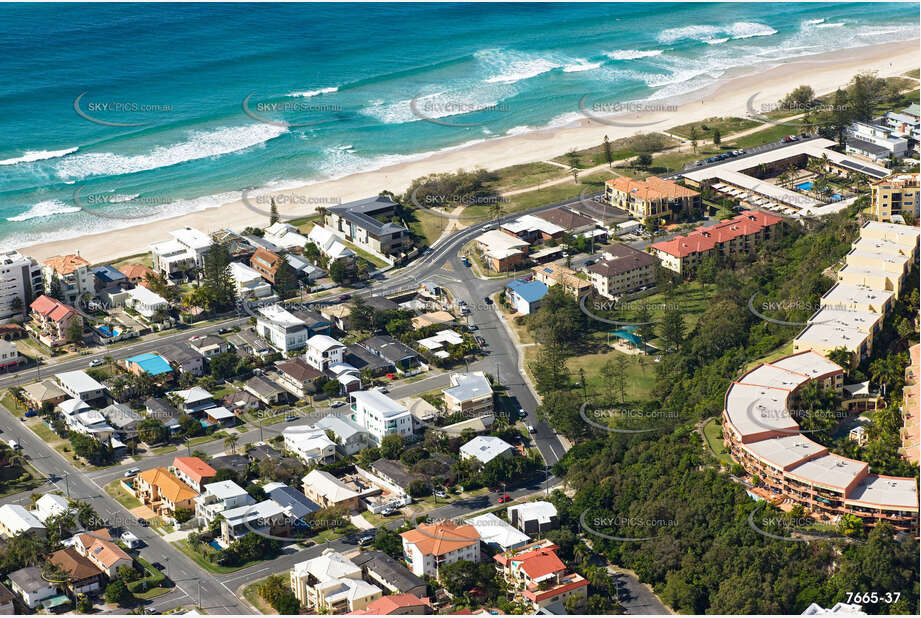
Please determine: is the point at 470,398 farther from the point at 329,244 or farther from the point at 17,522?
the point at 329,244

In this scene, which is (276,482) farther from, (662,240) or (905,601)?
(662,240)

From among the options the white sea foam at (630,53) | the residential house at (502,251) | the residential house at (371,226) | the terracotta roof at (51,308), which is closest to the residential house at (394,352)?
the residential house at (502,251)

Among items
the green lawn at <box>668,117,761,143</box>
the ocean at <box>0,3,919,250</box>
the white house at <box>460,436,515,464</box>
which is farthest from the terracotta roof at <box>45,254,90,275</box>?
the green lawn at <box>668,117,761,143</box>

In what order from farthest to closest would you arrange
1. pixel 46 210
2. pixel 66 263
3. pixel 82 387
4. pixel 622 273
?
pixel 46 210 → pixel 66 263 → pixel 622 273 → pixel 82 387

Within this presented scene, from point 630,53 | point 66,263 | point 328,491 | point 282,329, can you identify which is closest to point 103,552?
point 328,491

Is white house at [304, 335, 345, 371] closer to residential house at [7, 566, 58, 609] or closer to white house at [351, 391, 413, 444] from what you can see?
white house at [351, 391, 413, 444]

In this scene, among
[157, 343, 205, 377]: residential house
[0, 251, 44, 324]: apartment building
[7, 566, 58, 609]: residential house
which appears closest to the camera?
[7, 566, 58, 609]: residential house

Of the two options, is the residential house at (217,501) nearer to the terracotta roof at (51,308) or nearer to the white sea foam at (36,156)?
the terracotta roof at (51,308)
